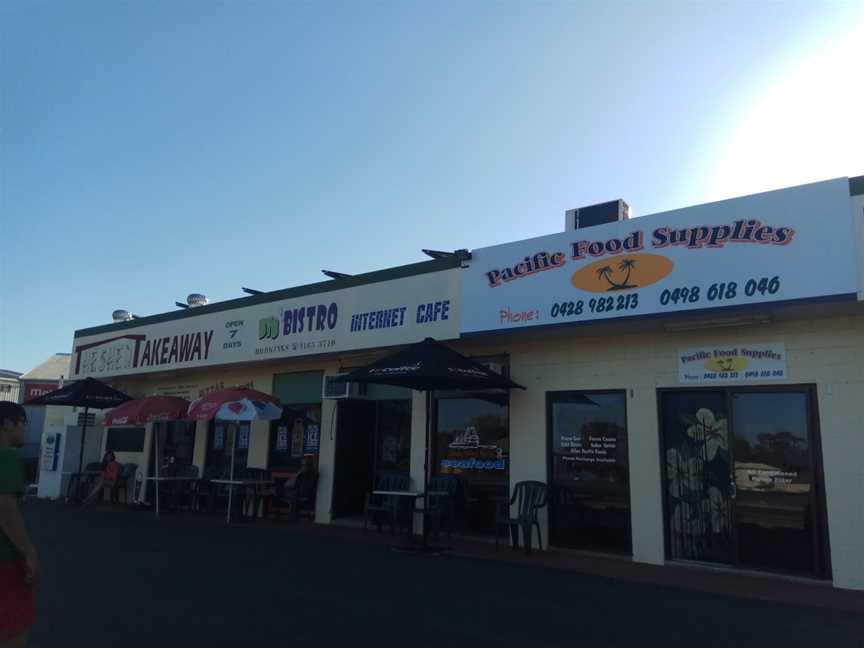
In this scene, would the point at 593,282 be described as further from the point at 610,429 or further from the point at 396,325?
the point at 396,325

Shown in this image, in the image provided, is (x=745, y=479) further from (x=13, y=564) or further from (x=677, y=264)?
(x=13, y=564)

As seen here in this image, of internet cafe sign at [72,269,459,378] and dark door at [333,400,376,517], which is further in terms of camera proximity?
dark door at [333,400,376,517]

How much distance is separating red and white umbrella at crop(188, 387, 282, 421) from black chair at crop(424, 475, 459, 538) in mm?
3544

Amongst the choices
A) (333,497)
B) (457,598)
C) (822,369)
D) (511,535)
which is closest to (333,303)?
(333,497)

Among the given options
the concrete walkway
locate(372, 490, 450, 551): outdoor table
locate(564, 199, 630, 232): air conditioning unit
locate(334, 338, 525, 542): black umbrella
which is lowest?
the concrete walkway

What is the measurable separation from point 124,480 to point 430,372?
1177 centimetres

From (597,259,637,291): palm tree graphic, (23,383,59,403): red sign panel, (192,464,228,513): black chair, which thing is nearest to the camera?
(597,259,637,291): palm tree graphic

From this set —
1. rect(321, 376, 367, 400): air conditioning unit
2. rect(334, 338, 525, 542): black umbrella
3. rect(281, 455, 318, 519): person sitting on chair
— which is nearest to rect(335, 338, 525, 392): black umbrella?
rect(334, 338, 525, 542): black umbrella

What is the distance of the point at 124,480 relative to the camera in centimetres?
1755

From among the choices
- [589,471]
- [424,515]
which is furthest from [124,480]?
[589,471]

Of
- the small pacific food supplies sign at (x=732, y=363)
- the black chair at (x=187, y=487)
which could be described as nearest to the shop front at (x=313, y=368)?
the black chair at (x=187, y=487)

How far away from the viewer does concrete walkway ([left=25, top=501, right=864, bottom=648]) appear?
5641 mm

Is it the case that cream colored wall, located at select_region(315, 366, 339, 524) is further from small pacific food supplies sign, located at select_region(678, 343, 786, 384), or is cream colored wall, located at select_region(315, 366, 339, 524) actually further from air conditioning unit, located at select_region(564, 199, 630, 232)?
small pacific food supplies sign, located at select_region(678, 343, 786, 384)

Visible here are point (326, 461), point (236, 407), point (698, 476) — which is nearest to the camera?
point (698, 476)
